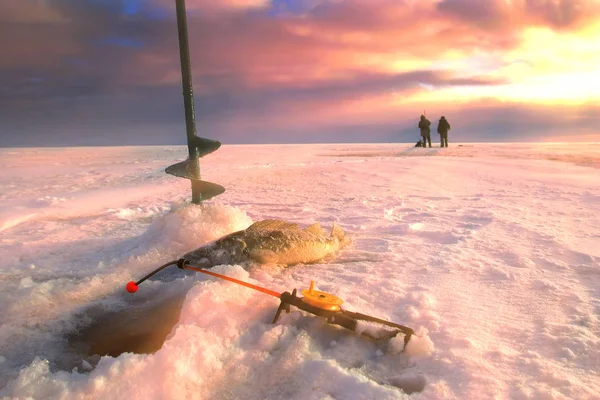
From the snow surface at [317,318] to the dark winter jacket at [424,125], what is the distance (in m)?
17.1

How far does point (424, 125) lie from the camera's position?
22.7 m

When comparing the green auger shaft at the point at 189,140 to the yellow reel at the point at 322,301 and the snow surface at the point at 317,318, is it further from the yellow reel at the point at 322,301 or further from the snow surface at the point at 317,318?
the yellow reel at the point at 322,301

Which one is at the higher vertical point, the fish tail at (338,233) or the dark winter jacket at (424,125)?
the dark winter jacket at (424,125)

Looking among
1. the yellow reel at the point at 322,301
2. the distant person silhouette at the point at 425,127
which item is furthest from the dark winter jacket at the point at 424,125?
the yellow reel at the point at 322,301

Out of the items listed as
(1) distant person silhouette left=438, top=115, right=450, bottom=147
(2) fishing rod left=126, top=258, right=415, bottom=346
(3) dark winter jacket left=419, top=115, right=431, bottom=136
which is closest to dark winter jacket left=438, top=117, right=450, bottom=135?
(1) distant person silhouette left=438, top=115, right=450, bottom=147

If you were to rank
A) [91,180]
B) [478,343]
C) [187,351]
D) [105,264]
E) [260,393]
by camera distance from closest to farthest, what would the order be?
1. [260,393]
2. [187,351]
3. [478,343]
4. [105,264]
5. [91,180]

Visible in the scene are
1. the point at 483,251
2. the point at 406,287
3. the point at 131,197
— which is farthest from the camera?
the point at 131,197

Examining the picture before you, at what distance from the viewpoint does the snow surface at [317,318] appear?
198 cm

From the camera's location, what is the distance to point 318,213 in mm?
6133

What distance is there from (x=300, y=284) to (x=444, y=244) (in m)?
1.93

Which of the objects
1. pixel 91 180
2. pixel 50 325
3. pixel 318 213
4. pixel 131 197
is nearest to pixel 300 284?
pixel 50 325

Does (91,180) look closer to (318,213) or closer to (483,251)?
(318,213)

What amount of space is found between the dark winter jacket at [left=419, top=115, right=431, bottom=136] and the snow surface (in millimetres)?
17137

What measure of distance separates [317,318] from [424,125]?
21865 mm
